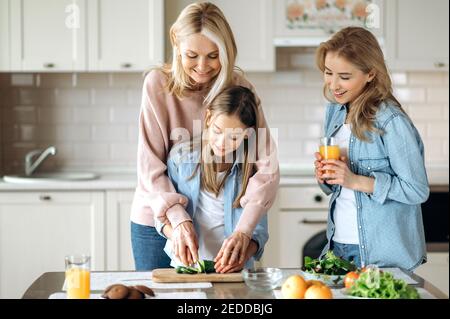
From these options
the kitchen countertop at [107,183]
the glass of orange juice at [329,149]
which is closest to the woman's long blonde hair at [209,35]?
the glass of orange juice at [329,149]

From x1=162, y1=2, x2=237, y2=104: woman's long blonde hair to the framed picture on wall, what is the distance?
138 cm

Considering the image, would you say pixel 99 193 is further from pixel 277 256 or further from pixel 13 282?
pixel 277 256

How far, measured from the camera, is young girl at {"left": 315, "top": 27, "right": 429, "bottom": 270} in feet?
5.30

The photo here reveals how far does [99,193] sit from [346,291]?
1679 mm

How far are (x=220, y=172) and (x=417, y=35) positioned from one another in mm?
1708

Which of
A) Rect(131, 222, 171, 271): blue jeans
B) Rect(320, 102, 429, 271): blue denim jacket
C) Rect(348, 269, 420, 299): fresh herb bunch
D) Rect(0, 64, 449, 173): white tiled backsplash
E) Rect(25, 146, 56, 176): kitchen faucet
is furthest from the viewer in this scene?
Rect(0, 64, 449, 173): white tiled backsplash

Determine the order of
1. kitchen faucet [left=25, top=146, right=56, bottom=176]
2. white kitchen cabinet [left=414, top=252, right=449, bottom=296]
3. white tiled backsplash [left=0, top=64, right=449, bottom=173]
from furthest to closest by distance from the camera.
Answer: white tiled backsplash [left=0, top=64, right=449, bottom=173] → kitchen faucet [left=25, top=146, right=56, bottom=176] → white kitchen cabinet [left=414, top=252, right=449, bottom=296]

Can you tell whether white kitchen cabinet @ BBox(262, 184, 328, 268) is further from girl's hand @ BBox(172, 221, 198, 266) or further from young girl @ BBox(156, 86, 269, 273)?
girl's hand @ BBox(172, 221, 198, 266)

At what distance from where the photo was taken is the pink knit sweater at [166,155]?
5.54ft

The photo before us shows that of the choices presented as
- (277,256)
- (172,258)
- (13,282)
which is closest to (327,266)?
(172,258)

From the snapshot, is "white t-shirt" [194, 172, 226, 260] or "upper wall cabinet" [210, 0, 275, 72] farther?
"upper wall cabinet" [210, 0, 275, 72]

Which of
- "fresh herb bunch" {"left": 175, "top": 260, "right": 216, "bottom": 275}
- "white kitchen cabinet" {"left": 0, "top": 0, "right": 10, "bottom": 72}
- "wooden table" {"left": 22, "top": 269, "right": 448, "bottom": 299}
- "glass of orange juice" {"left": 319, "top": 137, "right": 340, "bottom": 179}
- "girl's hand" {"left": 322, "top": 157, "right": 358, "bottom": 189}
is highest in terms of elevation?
"white kitchen cabinet" {"left": 0, "top": 0, "right": 10, "bottom": 72}

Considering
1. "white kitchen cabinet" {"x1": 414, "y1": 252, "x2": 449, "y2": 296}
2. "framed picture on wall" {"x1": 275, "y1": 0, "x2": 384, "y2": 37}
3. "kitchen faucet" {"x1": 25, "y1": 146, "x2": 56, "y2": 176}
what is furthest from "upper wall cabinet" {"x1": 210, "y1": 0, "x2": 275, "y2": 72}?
"white kitchen cabinet" {"x1": 414, "y1": 252, "x2": 449, "y2": 296}

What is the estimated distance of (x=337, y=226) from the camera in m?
1.73
